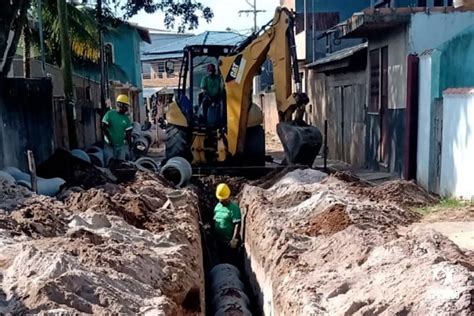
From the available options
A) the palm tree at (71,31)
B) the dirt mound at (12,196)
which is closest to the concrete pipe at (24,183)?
the dirt mound at (12,196)

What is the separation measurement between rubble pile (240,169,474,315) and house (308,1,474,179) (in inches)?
114

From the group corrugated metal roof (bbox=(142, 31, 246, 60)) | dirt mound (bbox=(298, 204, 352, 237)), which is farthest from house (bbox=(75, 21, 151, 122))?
dirt mound (bbox=(298, 204, 352, 237))

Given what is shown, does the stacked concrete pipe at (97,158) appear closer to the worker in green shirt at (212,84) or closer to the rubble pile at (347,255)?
the worker in green shirt at (212,84)

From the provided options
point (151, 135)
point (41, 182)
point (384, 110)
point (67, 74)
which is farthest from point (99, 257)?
point (151, 135)

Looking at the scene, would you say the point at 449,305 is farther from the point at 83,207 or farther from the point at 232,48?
the point at 232,48

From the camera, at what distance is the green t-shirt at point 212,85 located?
13062mm

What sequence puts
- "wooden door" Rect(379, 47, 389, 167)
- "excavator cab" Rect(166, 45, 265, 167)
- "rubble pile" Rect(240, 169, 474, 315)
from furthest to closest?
"wooden door" Rect(379, 47, 389, 167), "excavator cab" Rect(166, 45, 265, 167), "rubble pile" Rect(240, 169, 474, 315)

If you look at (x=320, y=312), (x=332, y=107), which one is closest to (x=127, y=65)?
(x=332, y=107)

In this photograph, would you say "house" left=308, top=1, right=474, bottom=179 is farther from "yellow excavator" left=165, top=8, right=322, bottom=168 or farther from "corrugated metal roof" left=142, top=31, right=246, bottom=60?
"corrugated metal roof" left=142, top=31, right=246, bottom=60

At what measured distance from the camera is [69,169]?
11.8 metres

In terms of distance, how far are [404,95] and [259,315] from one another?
714cm

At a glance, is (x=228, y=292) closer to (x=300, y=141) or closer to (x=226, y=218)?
(x=226, y=218)

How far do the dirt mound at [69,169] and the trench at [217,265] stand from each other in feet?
6.57

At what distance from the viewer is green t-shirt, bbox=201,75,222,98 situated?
42.9 feet
